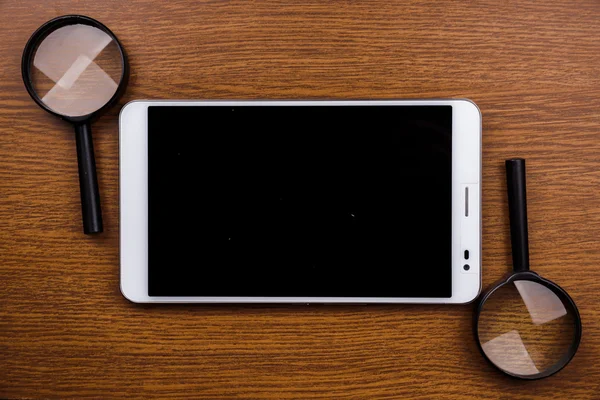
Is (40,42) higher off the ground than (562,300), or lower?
higher

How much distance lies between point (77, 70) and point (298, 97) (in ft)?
1.02

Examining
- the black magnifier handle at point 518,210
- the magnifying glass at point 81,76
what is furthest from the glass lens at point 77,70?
the black magnifier handle at point 518,210

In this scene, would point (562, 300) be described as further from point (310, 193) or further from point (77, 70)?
point (77, 70)

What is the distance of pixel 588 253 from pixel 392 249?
0.28 metres

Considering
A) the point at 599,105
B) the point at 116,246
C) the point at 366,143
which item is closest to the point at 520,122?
the point at 599,105

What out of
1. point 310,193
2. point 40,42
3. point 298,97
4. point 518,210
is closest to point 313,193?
point 310,193

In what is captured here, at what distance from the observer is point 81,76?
64 cm

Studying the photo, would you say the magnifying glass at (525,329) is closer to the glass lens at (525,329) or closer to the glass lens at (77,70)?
the glass lens at (525,329)

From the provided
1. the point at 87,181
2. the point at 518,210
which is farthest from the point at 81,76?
the point at 518,210

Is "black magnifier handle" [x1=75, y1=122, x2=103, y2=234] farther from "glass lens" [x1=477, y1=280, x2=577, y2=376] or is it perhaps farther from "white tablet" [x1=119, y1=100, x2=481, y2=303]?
"glass lens" [x1=477, y1=280, x2=577, y2=376]

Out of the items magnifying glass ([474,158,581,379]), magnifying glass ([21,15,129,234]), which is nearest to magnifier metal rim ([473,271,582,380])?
magnifying glass ([474,158,581,379])

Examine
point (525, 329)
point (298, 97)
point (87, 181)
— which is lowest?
point (525, 329)

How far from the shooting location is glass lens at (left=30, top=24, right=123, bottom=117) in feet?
2.09

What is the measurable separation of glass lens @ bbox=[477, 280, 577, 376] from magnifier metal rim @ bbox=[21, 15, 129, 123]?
60cm
